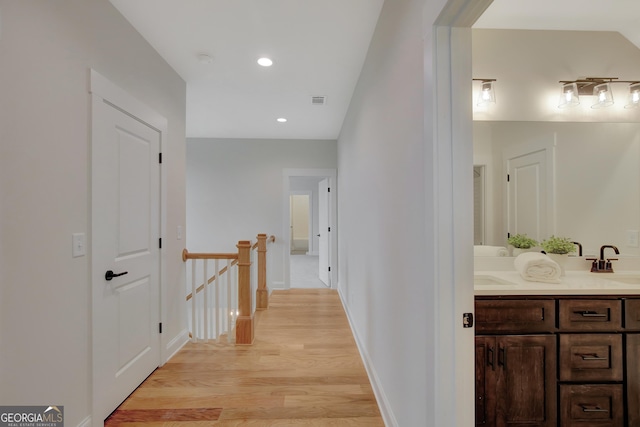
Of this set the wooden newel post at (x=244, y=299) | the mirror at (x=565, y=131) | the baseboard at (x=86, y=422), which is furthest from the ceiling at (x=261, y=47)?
the baseboard at (x=86, y=422)

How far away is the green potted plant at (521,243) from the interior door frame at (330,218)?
3.13 meters

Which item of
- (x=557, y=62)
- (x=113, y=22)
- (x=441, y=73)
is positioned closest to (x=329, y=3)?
(x=441, y=73)

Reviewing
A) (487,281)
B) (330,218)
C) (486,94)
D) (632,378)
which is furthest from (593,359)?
(330,218)

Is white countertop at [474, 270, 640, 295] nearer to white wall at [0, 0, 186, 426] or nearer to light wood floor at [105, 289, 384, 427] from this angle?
light wood floor at [105, 289, 384, 427]

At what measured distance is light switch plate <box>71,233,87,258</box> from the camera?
1.51 m

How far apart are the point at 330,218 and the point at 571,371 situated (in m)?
3.85

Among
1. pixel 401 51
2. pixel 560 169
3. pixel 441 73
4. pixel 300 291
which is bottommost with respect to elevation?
pixel 300 291

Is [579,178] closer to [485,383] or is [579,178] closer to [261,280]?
[485,383]

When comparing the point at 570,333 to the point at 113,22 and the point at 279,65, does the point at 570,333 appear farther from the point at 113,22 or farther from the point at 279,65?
the point at 113,22

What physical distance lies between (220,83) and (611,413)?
372 cm

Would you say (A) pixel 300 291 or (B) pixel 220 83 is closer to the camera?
(B) pixel 220 83

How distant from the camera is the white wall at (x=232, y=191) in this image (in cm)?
489

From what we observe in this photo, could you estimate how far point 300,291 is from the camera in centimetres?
471

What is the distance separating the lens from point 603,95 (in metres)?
2.00
